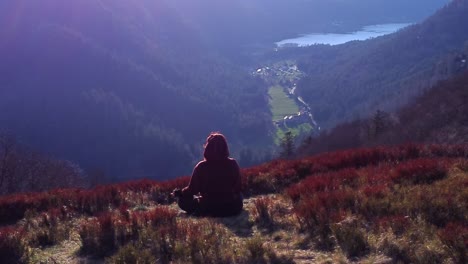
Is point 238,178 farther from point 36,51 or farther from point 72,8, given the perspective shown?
point 72,8

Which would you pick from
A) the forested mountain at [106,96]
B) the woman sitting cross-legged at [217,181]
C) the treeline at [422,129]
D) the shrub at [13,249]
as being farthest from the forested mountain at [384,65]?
the shrub at [13,249]

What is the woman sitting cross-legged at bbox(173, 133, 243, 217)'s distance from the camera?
8.39 m

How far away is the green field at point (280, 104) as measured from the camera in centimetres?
16062

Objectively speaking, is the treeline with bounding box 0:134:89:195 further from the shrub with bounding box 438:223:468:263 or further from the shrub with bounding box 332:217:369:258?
the shrub with bounding box 438:223:468:263

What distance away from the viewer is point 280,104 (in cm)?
17575

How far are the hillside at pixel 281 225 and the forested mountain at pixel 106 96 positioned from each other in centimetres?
10072

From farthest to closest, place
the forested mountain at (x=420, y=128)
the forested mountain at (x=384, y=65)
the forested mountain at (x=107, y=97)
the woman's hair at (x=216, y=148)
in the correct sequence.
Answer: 1. the forested mountain at (x=384, y=65)
2. the forested mountain at (x=107, y=97)
3. the forested mountain at (x=420, y=128)
4. the woman's hair at (x=216, y=148)

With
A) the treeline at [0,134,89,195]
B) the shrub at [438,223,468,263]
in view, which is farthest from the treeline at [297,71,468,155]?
the treeline at [0,134,89,195]

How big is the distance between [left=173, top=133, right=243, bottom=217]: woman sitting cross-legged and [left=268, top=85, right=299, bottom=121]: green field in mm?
147328

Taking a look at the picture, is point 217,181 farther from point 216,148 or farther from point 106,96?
point 106,96

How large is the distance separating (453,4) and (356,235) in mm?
193406

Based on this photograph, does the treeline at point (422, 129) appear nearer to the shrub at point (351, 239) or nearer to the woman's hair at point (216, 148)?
→ the woman's hair at point (216, 148)

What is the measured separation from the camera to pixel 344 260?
221 inches

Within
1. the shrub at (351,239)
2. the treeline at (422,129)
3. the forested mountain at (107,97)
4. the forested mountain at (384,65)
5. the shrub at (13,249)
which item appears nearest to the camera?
the shrub at (351,239)
